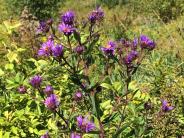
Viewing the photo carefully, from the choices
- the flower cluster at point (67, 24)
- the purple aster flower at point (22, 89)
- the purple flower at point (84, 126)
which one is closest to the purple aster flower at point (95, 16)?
the flower cluster at point (67, 24)

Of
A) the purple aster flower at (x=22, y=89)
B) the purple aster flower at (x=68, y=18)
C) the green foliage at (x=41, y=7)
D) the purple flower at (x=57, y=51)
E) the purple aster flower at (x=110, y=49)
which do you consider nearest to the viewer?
the purple flower at (x=57, y=51)

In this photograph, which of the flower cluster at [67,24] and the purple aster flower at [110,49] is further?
Result: the purple aster flower at [110,49]

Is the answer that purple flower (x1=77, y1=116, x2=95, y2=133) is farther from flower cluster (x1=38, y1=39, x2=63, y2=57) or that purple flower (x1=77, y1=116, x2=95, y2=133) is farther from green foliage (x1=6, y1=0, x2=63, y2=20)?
green foliage (x1=6, y1=0, x2=63, y2=20)

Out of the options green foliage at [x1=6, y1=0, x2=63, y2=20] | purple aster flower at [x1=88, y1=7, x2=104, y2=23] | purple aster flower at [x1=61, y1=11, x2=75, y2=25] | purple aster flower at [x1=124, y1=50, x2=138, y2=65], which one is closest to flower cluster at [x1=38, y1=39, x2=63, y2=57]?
purple aster flower at [x1=61, y1=11, x2=75, y2=25]

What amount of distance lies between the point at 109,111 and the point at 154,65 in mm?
1475

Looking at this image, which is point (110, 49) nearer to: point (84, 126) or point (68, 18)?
point (68, 18)

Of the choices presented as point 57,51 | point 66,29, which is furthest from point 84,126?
point 66,29

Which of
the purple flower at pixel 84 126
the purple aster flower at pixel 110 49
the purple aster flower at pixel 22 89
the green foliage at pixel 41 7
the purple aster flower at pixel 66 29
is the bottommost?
the purple flower at pixel 84 126

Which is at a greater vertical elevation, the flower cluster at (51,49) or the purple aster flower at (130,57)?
the flower cluster at (51,49)

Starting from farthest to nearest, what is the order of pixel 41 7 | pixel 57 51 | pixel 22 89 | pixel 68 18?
pixel 41 7
pixel 22 89
pixel 68 18
pixel 57 51

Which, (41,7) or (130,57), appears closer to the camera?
(130,57)

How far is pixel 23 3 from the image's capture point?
19422 mm

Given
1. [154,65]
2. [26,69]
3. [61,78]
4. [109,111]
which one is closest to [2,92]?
[26,69]

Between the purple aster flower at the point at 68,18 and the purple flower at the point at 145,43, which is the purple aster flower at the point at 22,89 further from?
the purple flower at the point at 145,43
